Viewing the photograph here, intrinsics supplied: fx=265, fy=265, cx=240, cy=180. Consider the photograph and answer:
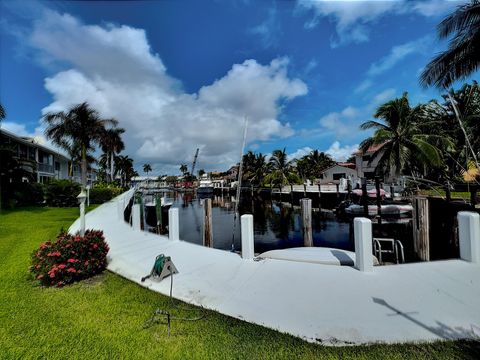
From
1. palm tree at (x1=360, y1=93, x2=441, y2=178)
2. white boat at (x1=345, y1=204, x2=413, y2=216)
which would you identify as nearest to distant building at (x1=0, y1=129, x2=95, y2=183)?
white boat at (x1=345, y1=204, x2=413, y2=216)

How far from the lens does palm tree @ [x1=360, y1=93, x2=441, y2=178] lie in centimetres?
2500

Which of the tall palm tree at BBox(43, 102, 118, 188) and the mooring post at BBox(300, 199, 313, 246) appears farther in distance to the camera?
the tall palm tree at BBox(43, 102, 118, 188)

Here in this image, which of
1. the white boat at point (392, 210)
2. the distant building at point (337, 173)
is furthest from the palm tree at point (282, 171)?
the white boat at point (392, 210)

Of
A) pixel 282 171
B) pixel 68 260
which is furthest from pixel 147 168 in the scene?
pixel 68 260

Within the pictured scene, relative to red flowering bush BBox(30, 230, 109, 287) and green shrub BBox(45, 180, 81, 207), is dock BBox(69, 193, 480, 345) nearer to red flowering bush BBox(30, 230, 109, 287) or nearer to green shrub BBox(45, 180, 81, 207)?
red flowering bush BBox(30, 230, 109, 287)

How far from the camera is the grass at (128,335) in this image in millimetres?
3475

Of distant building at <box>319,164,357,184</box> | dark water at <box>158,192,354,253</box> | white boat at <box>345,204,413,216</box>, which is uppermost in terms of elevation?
distant building at <box>319,164,357,184</box>

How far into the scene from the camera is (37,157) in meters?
31.0

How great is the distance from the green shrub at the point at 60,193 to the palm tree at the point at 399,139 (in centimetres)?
2957

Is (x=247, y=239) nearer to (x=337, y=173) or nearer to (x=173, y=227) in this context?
(x=173, y=227)

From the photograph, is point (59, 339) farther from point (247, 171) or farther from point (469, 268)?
point (247, 171)

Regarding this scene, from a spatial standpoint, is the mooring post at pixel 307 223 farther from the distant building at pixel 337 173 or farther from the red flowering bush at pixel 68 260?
the distant building at pixel 337 173

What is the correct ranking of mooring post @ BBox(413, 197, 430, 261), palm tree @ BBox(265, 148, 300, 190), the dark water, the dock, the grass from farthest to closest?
palm tree @ BBox(265, 148, 300, 190) < the dark water < mooring post @ BBox(413, 197, 430, 261) < the dock < the grass

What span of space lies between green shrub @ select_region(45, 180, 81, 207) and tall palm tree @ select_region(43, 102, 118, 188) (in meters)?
3.06
